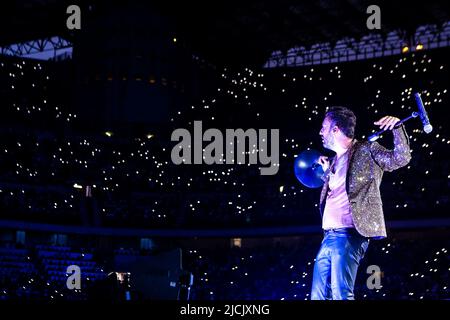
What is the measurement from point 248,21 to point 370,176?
25088 mm

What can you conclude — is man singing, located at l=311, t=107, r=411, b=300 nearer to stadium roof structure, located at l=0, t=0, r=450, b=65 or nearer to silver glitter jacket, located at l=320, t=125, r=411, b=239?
silver glitter jacket, located at l=320, t=125, r=411, b=239

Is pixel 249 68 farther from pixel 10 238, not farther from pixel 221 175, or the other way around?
pixel 10 238

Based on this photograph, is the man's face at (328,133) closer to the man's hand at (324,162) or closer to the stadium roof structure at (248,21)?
the man's hand at (324,162)

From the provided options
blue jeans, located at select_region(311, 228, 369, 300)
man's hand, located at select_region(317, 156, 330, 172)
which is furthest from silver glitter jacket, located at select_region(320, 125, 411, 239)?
man's hand, located at select_region(317, 156, 330, 172)

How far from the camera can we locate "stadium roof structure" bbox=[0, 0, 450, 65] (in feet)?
89.7

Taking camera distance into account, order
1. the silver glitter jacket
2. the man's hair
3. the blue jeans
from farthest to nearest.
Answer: the man's hair, the silver glitter jacket, the blue jeans

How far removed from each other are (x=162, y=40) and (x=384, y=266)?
15.1 meters

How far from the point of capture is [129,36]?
102 feet

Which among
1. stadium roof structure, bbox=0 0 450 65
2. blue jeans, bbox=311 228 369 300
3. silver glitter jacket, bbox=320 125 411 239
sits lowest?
blue jeans, bbox=311 228 369 300

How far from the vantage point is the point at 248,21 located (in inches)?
1149

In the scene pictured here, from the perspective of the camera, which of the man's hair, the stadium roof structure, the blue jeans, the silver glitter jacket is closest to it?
the blue jeans

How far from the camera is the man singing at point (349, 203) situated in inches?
187
